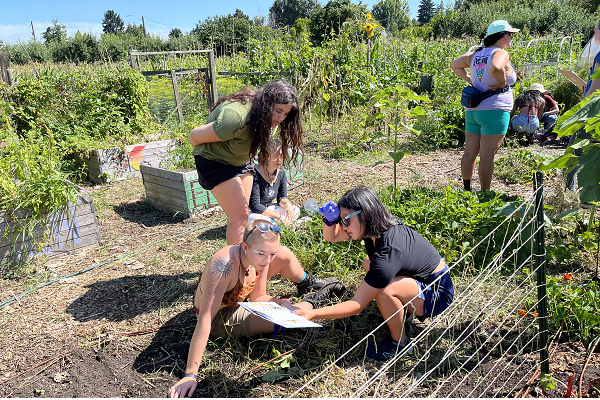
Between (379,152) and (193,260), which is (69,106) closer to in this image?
(193,260)

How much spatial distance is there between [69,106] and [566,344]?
749 cm

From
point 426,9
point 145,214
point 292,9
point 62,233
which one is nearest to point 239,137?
point 62,233

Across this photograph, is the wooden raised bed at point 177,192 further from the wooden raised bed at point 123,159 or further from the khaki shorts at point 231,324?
the khaki shorts at point 231,324

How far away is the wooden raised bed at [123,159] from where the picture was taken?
20.7 ft

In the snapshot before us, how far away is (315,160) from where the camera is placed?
690cm

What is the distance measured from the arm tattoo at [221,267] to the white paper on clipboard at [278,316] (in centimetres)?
26

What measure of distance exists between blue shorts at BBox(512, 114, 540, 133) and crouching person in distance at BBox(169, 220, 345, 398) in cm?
536

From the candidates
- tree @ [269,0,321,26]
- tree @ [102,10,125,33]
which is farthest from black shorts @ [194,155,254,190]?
tree @ [102,10,125,33]

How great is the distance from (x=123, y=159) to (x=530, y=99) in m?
6.55

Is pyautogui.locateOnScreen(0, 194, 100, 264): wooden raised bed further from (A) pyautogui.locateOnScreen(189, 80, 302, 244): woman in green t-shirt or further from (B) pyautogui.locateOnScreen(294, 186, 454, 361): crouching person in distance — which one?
(B) pyautogui.locateOnScreen(294, 186, 454, 361): crouching person in distance

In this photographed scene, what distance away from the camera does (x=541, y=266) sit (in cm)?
199

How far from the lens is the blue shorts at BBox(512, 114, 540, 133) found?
6.69 meters

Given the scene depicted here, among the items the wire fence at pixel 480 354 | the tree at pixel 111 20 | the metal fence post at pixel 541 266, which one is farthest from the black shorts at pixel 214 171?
the tree at pixel 111 20

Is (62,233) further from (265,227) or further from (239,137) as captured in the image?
(265,227)
